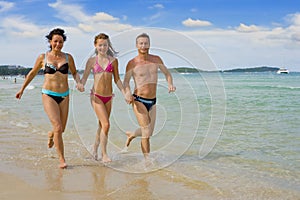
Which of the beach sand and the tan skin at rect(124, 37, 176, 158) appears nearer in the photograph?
the beach sand

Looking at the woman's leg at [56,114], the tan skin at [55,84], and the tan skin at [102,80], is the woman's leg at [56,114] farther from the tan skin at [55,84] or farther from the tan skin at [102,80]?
the tan skin at [102,80]

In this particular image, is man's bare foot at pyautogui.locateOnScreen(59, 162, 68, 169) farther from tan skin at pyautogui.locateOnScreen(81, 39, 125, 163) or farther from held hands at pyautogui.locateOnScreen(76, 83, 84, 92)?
held hands at pyautogui.locateOnScreen(76, 83, 84, 92)

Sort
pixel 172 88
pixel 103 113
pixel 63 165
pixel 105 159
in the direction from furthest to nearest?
pixel 105 159 → pixel 103 113 → pixel 172 88 → pixel 63 165

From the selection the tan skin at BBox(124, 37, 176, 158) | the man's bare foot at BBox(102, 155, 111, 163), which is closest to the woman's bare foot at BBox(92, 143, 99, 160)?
the man's bare foot at BBox(102, 155, 111, 163)

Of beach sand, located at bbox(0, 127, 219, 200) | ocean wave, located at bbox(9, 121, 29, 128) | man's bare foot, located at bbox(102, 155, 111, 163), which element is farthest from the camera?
ocean wave, located at bbox(9, 121, 29, 128)

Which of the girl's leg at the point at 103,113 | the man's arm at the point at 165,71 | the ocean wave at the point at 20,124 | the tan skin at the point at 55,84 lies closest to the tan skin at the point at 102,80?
the girl's leg at the point at 103,113

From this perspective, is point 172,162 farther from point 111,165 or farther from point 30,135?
point 30,135

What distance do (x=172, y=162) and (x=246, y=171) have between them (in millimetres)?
1170

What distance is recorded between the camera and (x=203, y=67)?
5375mm

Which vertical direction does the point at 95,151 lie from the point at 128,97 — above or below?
below

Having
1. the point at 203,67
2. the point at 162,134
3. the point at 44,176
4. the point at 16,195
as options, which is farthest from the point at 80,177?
the point at 162,134

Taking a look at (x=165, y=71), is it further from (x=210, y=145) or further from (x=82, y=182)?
(x=210, y=145)

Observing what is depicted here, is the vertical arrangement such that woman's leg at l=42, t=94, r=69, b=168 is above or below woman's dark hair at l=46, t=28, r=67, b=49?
below

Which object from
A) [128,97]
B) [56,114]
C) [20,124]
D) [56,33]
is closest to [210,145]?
[128,97]
